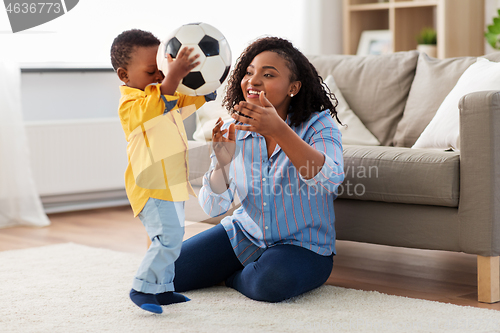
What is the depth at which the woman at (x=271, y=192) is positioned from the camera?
5.48ft

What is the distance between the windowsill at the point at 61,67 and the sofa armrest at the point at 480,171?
2.41 meters

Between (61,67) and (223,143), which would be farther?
(61,67)

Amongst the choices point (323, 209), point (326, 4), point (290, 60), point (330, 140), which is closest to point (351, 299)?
point (323, 209)

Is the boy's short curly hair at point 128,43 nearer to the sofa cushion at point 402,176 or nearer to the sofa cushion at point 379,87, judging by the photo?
the sofa cushion at point 402,176

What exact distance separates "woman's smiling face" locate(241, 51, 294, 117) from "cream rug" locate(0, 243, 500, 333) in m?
0.56

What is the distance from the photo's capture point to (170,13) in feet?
12.2

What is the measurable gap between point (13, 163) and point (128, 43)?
1947 mm

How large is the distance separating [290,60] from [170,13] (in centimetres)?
217

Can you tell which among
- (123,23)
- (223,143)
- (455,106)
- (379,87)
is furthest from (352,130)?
(123,23)

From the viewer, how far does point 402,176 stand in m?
1.86

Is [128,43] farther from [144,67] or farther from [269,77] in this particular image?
[269,77]

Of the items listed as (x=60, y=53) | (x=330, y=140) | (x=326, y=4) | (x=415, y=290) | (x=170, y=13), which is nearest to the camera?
Answer: (x=330, y=140)

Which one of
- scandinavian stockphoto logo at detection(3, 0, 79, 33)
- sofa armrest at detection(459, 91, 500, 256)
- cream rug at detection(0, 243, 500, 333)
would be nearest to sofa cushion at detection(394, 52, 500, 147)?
sofa armrest at detection(459, 91, 500, 256)

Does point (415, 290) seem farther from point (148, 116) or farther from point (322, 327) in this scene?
point (148, 116)
